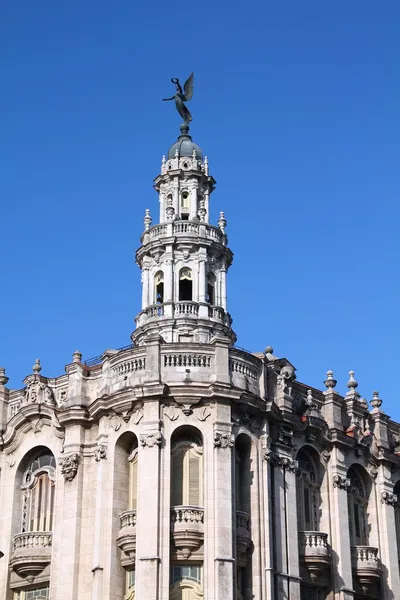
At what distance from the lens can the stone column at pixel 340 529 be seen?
1929 inches

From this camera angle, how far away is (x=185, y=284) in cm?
5725

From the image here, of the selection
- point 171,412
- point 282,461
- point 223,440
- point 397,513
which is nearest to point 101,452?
point 171,412

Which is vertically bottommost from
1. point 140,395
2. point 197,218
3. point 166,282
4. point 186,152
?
point 140,395

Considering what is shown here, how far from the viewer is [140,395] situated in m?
45.1

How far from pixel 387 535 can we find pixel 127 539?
49.6 feet

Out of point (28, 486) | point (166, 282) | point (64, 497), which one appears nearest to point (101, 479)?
point (64, 497)

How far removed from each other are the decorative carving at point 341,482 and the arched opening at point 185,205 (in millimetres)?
16443

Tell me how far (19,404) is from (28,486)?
3.86m

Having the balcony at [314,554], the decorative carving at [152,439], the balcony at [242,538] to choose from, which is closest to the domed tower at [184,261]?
the decorative carving at [152,439]

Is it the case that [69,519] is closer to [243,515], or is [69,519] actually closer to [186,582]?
[186,582]

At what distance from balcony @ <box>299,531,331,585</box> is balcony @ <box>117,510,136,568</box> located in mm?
7997

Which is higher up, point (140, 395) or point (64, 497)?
point (140, 395)

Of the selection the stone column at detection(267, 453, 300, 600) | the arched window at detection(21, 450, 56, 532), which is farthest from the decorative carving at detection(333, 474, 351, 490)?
the arched window at detection(21, 450, 56, 532)

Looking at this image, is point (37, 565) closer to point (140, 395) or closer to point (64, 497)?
point (64, 497)
